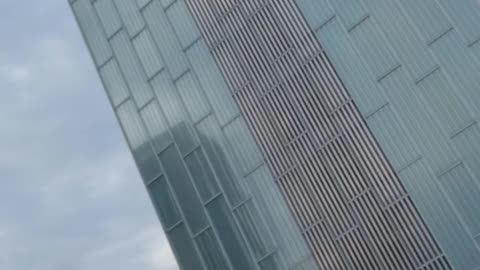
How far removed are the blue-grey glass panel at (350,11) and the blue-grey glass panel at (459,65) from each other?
4397 mm

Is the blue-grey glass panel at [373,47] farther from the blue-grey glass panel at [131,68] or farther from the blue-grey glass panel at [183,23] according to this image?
the blue-grey glass panel at [131,68]

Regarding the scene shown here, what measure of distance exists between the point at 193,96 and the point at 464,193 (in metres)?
17.1

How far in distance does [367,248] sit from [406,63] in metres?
9.31

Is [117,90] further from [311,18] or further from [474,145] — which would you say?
[474,145]

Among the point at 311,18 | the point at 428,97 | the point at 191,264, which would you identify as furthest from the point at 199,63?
the point at 428,97

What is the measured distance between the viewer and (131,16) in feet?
154

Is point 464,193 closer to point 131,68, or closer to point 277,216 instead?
point 277,216

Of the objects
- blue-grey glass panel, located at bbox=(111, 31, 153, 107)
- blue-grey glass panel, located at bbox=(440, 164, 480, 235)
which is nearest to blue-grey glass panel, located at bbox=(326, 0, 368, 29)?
blue-grey glass panel, located at bbox=(440, 164, 480, 235)

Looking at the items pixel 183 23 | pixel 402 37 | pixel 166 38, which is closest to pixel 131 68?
pixel 166 38

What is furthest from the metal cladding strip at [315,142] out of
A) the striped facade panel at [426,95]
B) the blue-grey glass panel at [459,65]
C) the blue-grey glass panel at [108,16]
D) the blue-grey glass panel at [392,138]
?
the blue-grey glass panel at [108,16]

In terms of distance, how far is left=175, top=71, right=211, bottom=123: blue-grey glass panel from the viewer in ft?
140

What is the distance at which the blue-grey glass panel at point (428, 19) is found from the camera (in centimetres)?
3547

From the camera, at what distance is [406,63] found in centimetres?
3597

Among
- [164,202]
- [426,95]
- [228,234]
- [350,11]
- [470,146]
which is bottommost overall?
[470,146]
